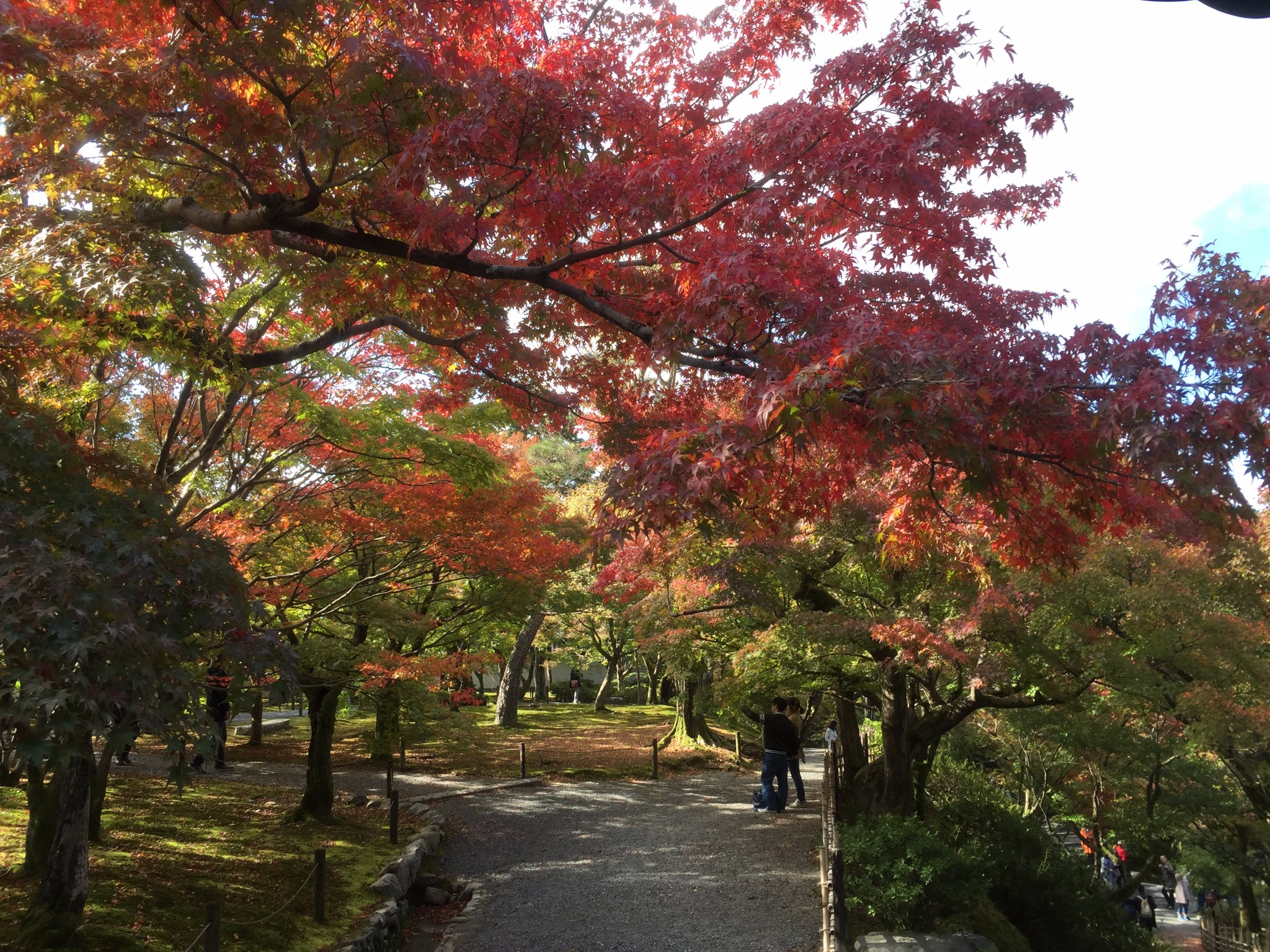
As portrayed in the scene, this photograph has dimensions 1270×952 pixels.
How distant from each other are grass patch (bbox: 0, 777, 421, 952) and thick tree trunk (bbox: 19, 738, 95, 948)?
172mm

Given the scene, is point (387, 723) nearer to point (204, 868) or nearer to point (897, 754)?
point (204, 868)

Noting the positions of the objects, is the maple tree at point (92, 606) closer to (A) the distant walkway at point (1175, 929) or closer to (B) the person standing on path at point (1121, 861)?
(B) the person standing on path at point (1121, 861)

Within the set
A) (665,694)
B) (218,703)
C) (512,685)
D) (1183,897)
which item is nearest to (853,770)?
(218,703)

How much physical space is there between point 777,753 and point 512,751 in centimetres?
1015

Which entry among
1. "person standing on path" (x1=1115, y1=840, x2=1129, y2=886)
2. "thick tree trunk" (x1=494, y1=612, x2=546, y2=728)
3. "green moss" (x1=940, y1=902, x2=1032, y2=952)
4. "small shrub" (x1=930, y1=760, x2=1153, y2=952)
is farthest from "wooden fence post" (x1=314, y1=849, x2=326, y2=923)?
"person standing on path" (x1=1115, y1=840, x2=1129, y2=886)

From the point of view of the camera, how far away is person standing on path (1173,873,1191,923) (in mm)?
27391

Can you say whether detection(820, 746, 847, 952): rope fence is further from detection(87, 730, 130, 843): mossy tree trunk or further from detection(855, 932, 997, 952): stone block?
detection(87, 730, 130, 843): mossy tree trunk

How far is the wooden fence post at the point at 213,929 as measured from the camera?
5672 millimetres

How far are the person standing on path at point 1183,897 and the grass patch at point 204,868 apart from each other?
27054 mm

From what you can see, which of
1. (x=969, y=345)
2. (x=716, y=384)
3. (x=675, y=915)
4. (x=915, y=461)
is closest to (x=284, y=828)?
(x=675, y=915)

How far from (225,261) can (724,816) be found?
10849 mm

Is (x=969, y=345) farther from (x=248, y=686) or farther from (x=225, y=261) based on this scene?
(x=225, y=261)

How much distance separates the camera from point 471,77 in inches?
212

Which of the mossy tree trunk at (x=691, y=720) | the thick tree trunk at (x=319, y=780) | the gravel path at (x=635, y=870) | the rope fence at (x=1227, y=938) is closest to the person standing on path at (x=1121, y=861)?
the rope fence at (x=1227, y=938)
